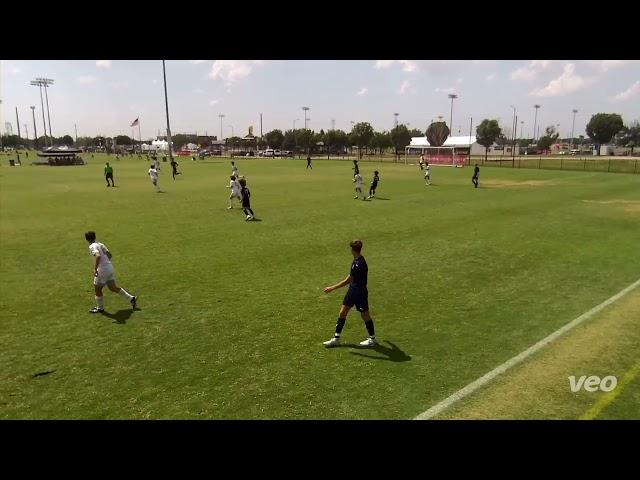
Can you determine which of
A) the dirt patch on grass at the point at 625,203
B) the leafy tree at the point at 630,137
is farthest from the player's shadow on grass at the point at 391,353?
the leafy tree at the point at 630,137

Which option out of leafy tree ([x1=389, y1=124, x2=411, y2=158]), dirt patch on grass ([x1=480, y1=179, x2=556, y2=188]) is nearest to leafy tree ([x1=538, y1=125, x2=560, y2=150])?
leafy tree ([x1=389, y1=124, x2=411, y2=158])

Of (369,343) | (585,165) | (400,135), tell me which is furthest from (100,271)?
(400,135)

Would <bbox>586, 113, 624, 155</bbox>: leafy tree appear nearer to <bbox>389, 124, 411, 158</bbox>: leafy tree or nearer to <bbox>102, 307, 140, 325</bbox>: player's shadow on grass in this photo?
<bbox>389, 124, 411, 158</bbox>: leafy tree

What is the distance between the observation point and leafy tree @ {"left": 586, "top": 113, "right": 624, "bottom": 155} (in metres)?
136

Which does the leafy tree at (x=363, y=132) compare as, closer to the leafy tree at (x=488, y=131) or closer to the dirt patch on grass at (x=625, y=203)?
the leafy tree at (x=488, y=131)

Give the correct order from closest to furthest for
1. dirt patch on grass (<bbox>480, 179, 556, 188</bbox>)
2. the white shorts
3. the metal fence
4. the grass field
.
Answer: the grass field < the white shorts < dirt patch on grass (<bbox>480, 179, 556, 188</bbox>) < the metal fence

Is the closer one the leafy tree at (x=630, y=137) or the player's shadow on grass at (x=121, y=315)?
the player's shadow on grass at (x=121, y=315)

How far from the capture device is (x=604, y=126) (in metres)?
138

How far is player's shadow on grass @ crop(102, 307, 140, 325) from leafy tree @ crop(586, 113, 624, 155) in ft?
512

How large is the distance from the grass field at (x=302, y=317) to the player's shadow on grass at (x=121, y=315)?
64 millimetres

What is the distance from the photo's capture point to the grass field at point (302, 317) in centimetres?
612
